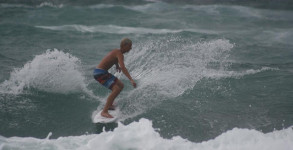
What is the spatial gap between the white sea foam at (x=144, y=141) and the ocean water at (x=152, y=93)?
0.02 m

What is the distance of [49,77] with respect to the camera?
337 inches

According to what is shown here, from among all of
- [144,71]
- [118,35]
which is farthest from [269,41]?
[144,71]

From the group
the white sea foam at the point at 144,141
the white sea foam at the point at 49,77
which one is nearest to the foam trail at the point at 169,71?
the white sea foam at the point at 144,141

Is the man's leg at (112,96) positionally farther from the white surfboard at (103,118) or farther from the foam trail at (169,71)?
the foam trail at (169,71)

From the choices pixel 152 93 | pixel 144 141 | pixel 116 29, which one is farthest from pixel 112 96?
pixel 116 29

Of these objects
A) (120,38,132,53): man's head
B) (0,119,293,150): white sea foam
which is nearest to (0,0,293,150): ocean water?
(0,119,293,150): white sea foam

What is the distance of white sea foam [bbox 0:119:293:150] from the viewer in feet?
18.5

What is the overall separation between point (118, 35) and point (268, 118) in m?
11.2

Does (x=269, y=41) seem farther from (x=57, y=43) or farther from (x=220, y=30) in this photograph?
(x=57, y=43)

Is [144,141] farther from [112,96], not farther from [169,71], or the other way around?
[169,71]

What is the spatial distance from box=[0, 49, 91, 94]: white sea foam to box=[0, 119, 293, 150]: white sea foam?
8.45ft

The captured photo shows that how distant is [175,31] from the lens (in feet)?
58.4

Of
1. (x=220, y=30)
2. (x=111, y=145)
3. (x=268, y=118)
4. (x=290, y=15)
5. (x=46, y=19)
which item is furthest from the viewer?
(x=290, y=15)

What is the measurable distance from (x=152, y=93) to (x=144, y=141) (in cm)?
268
